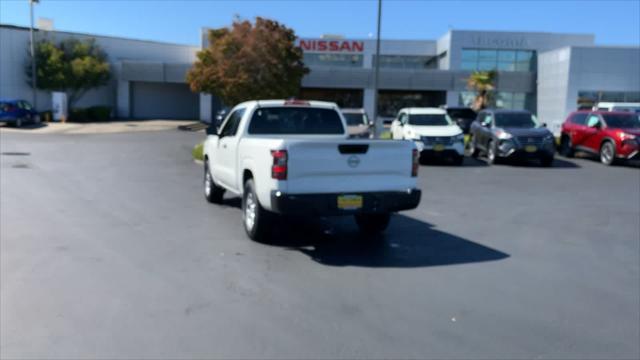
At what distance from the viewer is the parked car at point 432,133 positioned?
18062 mm

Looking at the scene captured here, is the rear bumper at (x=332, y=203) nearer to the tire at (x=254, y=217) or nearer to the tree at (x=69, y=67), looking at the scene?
the tire at (x=254, y=217)

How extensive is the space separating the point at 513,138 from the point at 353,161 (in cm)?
1207

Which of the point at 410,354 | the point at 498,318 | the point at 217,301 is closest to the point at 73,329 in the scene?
the point at 217,301

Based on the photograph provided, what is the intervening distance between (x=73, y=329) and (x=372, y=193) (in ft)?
12.3

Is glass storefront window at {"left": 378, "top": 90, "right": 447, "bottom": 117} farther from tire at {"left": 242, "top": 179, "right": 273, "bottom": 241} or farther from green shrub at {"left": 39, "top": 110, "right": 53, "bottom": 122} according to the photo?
tire at {"left": 242, "top": 179, "right": 273, "bottom": 241}

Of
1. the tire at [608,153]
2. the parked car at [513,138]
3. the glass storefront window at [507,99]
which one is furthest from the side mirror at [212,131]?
the glass storefront window at [507,99]

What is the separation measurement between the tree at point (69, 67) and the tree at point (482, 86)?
2733 cm

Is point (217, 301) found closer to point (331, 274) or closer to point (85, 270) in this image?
point (331, 274)

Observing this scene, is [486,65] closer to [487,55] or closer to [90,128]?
Answer: [487,55]

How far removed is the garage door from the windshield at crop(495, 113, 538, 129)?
35206mm

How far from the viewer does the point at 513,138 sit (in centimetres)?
1778

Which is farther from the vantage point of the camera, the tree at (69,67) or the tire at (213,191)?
the tree at (69,67)

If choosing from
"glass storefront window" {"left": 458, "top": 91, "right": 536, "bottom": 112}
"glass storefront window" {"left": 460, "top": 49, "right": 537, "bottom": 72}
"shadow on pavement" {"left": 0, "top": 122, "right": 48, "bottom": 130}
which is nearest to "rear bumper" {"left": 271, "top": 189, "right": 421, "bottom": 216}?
"shadow on pavement" {"left": 0, "top": 122, "right": 48, "bottom": 130}

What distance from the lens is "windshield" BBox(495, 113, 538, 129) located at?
18.9 meters
